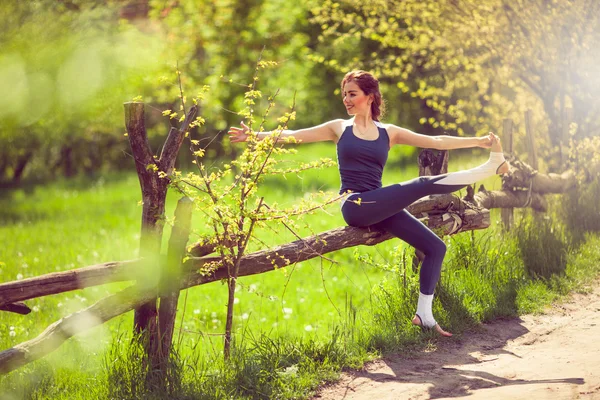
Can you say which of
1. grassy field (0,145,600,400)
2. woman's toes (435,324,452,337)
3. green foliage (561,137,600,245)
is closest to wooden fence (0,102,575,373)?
grassy field (0,145,600,400)

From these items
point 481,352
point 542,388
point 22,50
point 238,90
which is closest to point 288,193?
point 238,90

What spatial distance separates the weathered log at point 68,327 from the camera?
4.15 meters

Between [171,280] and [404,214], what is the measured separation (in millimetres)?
1776

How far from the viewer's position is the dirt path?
4.19 metres

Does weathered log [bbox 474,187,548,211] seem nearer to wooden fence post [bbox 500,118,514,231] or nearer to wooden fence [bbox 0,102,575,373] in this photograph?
wooden fence post [bbox 500,118,514,231]

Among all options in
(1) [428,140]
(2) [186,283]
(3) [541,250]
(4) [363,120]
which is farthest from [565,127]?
(2) [186,283]

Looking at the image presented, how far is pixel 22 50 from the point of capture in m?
13.2

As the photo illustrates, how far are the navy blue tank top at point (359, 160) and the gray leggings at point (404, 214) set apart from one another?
11cm

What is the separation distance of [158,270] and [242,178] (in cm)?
76

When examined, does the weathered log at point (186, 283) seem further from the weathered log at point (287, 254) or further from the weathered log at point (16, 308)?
the weathered log at point (16, 308)

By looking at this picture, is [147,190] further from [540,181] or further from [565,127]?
[565,127]

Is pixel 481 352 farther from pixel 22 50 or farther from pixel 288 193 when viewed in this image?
pixel 22 50

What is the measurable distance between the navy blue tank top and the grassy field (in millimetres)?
247

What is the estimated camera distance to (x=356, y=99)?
5262 mm
